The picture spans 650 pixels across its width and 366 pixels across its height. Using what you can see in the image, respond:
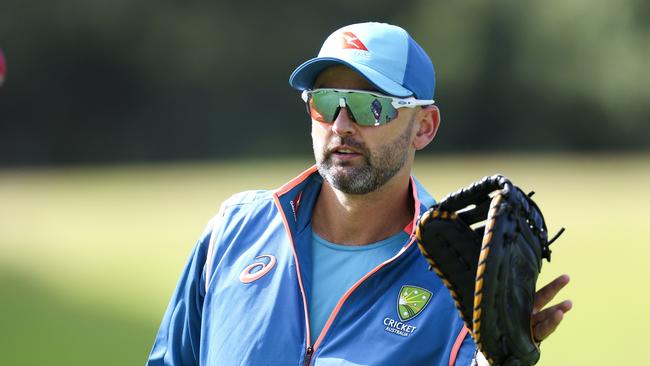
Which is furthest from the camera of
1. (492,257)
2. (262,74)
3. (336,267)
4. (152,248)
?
(262,74)

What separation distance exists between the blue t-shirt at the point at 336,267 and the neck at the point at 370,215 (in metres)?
0.03

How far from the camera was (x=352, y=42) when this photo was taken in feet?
10.6

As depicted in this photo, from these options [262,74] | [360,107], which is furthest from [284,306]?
[262,74]

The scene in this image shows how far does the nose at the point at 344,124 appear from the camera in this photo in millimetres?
3221

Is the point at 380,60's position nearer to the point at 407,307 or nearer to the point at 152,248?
the point at 407,307

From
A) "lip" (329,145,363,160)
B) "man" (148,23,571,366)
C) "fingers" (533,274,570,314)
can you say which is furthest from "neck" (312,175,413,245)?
"fingers" (533,274,570,314)

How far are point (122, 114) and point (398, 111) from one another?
95.7 feet

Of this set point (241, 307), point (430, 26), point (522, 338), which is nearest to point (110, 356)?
point (241, 307)

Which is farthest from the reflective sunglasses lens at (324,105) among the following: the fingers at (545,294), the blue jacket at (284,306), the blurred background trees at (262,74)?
the blurred background trees at (262,74)

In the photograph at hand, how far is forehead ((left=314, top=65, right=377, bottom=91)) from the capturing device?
10.7 ft

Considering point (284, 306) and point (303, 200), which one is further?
point (303, 200)

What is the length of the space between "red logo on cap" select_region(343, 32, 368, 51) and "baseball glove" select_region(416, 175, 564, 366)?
0.63 m

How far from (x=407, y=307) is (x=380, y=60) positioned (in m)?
0.73

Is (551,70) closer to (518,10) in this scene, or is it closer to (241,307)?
(518,10)
